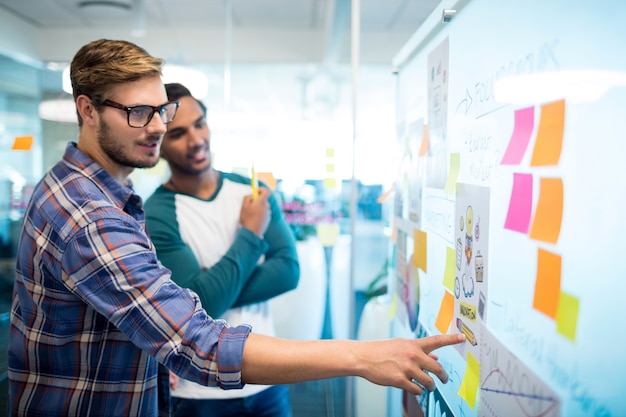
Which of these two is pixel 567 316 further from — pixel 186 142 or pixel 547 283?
pixel 186 142

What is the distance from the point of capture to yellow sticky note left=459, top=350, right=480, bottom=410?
886mm

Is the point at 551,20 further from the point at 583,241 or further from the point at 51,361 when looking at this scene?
the point at 51,361

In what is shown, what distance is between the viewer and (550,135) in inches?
25.5

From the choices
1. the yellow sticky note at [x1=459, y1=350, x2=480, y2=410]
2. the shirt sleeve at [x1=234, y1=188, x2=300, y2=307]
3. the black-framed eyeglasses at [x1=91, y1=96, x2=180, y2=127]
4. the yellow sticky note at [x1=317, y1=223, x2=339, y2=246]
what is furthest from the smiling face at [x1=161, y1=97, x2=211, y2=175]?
the yellow sticky note at [x1=317, y1=223, x2=339, y2=246]

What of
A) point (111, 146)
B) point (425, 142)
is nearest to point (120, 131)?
point (111, 146)

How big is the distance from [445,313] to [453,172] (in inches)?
11.8

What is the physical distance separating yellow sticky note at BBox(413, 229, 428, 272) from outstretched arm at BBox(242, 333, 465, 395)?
0.40m

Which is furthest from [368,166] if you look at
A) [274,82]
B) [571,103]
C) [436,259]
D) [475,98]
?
[274,82]

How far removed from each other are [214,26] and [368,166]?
79.6 inches

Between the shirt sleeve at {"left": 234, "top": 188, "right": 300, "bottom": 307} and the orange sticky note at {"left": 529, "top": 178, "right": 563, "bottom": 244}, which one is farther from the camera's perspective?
the shirt sleeve at {"left": 234, "top": 188, "right": 300, "bottom": 307}

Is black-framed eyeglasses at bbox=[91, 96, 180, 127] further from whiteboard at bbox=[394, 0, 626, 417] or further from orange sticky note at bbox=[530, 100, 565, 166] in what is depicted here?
orange sticky note at bbox=[530, 100, 565, 166]

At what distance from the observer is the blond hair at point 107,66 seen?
3.64ft

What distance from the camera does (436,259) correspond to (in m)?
1.15

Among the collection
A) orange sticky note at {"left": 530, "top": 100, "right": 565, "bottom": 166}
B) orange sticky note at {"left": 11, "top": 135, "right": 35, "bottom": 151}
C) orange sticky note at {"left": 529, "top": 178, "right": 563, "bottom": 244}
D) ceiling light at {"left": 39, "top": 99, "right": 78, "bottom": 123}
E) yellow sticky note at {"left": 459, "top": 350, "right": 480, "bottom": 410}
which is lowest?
yellow sticky note at {"left": 459, "top": 350, "right": 480, "bottom": 410}
